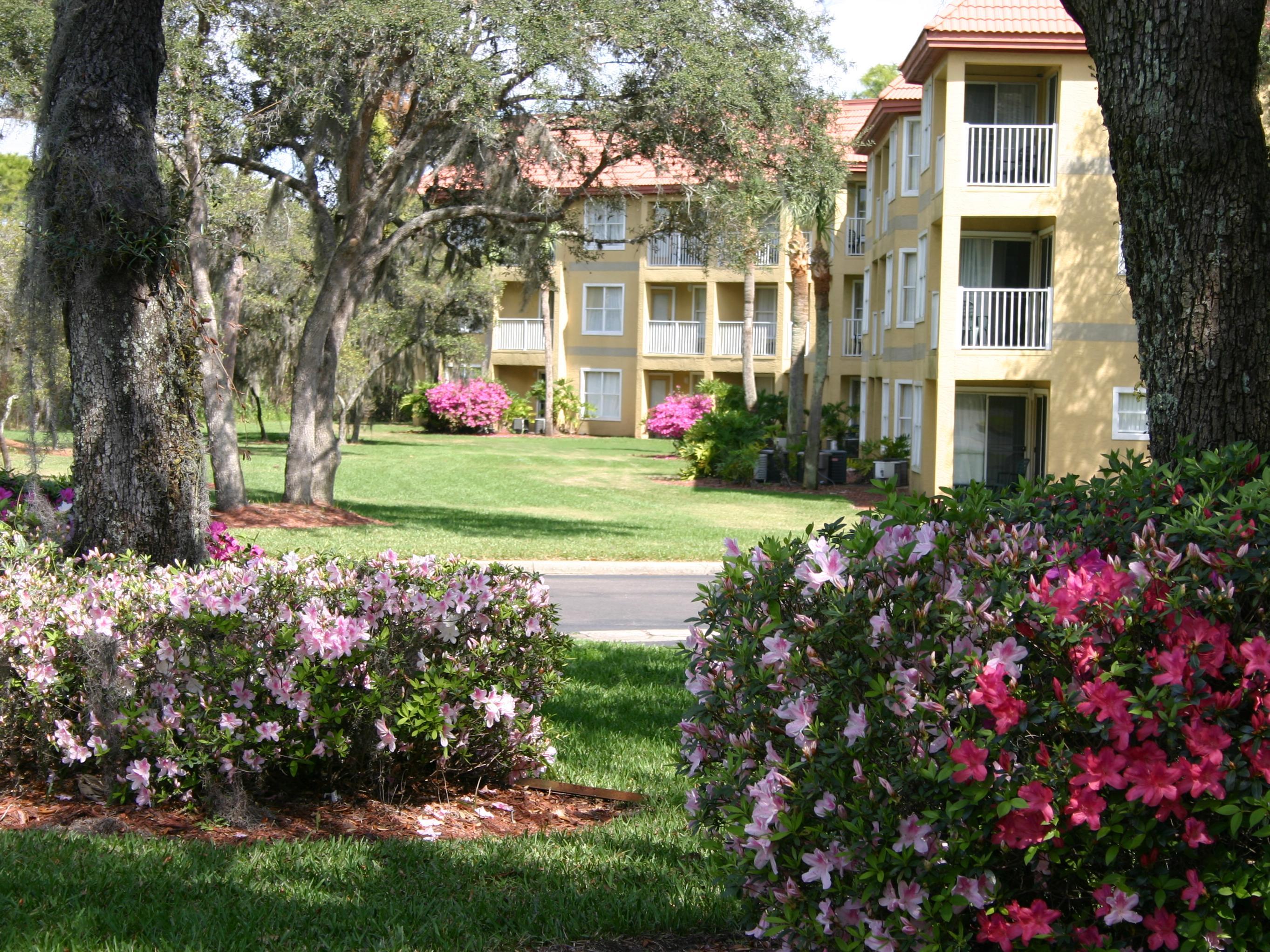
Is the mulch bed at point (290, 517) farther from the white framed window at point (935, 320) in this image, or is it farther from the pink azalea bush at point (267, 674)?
the pink azalea bush at point (267, 674)

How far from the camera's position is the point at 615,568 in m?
15.5

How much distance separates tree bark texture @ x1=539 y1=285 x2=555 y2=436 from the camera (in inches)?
1893

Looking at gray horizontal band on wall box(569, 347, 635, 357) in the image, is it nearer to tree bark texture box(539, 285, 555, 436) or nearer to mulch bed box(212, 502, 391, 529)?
tree bark texture box(539, 285, 555, 436)

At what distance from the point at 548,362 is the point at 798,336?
751 inches

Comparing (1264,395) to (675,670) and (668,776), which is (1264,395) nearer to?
(668,776)

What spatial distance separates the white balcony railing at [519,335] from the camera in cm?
5025

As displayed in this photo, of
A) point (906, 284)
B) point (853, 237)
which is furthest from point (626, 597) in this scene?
point (853, 237)

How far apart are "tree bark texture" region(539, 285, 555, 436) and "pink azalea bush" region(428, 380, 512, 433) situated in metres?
1.72

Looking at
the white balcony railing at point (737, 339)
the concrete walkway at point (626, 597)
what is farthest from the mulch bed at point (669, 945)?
the white balcony railing at point (737, 339)

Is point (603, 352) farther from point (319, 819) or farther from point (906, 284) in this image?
point (319, 819)

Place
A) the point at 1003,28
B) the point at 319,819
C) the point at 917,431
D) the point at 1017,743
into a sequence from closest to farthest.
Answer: the point at 1017,743, the point at 319,819, the point at 1003,28, the point at 917,431

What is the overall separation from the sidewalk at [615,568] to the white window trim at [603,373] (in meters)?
33.5

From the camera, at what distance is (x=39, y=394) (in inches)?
284

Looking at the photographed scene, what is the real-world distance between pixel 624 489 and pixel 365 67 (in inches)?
542
